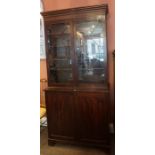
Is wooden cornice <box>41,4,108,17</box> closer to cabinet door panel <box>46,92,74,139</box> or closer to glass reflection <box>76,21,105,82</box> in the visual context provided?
glass reflection <box>76,21,105,82</box>

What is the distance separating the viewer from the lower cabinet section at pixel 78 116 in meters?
2.51

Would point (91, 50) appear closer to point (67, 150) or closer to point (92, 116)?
point (92, 116)

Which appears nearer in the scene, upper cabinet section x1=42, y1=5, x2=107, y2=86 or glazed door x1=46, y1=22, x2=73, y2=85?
upper cabinet section x1=42, y1=5, x2=107, y2=86

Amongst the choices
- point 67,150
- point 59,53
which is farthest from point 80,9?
point 67,150

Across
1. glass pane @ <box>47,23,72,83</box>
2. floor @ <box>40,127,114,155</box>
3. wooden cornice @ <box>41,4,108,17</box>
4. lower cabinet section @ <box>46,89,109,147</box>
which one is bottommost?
floor @ <box>40,127,114,155</box>

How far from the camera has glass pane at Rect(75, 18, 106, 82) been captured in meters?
2.64

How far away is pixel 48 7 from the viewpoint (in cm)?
322

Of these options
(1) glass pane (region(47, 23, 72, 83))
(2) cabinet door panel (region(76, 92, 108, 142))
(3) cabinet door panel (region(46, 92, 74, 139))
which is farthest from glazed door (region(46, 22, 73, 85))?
(2) cabinet door panel (region(76, 92, 108, 142))

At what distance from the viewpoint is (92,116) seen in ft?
8.41

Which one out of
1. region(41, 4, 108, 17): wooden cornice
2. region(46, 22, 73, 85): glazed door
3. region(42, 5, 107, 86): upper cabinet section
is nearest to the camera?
region(41, 4, 108, 17): wooden cornice

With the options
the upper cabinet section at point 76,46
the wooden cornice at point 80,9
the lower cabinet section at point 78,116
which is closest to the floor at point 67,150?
the lower cabinet section at point 78,116
